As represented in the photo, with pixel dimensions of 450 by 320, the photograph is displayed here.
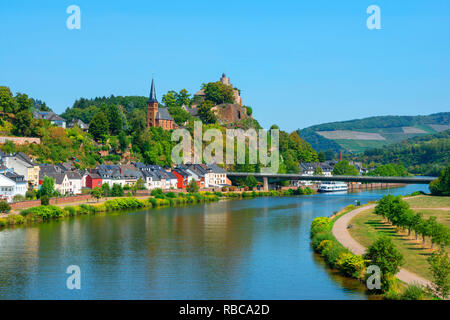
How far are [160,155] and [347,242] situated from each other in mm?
57743

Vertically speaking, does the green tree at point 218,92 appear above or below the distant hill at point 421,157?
above

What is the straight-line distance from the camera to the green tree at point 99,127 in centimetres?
8425

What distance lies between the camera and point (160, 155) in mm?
88625

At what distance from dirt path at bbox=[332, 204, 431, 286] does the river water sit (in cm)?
197

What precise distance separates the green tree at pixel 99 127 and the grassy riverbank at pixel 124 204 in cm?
2068

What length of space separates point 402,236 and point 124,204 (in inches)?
1178

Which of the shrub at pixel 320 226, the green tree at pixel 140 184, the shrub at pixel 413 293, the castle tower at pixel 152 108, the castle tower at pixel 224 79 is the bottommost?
the shrub at pixel 413 293

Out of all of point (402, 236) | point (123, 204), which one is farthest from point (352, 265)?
point (123, 204)

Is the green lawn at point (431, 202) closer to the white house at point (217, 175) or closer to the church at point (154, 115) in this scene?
the white house at point (217, 175)

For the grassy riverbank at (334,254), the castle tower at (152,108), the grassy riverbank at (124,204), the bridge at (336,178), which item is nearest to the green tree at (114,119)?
the castle tower at (152,108)

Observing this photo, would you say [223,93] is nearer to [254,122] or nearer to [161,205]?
[254,122]

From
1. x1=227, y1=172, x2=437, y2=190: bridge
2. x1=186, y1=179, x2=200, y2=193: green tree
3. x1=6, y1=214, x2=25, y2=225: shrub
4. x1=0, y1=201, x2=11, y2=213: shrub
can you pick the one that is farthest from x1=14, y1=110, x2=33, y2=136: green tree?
x1=6, y1=214, x2=25, y2=225: shrub
